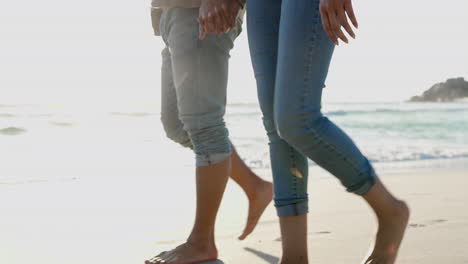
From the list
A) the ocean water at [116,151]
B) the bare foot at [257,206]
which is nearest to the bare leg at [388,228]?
the bare foot at [257,206]

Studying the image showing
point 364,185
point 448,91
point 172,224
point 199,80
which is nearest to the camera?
point 364,185

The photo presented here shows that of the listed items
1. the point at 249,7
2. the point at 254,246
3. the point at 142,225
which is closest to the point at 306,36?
the point at 249,7

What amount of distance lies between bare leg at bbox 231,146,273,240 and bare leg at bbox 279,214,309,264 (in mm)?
886

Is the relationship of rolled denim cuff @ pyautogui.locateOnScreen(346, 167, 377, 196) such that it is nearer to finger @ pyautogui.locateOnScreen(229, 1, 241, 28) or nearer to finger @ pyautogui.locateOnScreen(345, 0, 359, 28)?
finger @ pyautogui.locateOnScreen(345, 0, 359, 28)

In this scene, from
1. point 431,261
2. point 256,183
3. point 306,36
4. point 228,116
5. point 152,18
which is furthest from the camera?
point 228,116

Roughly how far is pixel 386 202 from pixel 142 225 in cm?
160

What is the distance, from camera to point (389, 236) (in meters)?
1.80

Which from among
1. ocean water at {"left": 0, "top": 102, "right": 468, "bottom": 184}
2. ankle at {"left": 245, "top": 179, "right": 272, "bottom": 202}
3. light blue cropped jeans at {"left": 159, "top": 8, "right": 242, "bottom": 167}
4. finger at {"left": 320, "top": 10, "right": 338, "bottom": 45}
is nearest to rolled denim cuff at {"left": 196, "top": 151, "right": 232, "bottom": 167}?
light blue cropped jeans at {"left": 159, "top": 8, "right": 242, "bottom": 167}

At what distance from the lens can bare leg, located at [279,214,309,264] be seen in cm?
175

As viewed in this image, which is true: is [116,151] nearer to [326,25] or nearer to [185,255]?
[185,255]

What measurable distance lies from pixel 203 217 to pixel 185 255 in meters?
0.16

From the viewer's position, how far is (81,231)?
2.89 meters

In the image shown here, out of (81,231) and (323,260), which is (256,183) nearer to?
(323,260)

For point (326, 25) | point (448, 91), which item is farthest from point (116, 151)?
point (448, 91)
